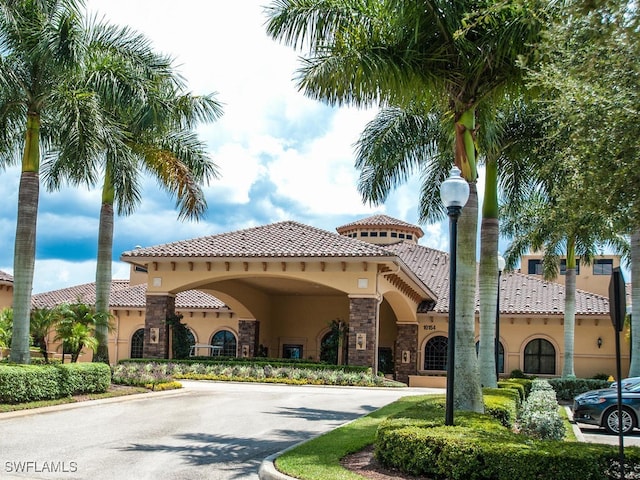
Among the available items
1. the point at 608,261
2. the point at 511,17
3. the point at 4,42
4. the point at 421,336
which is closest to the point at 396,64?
the point at 511,17

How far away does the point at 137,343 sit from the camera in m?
39.2

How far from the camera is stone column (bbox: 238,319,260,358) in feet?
116

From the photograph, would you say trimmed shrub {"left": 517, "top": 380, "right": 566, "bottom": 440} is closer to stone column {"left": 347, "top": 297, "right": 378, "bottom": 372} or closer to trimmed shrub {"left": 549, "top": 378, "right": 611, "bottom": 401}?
trimmed shrub {"left": 549, "top": 378, "right": 611, "bottom": 401}

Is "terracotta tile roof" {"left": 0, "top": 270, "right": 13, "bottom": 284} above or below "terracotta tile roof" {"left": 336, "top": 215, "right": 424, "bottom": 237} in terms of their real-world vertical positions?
→ below

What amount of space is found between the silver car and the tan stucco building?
11.0m

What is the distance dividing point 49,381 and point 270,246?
14109 mm

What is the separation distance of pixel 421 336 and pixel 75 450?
87.1 feet

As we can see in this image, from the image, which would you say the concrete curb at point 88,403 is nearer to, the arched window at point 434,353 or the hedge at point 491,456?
the hedge at point 491,456

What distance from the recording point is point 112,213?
22391mm

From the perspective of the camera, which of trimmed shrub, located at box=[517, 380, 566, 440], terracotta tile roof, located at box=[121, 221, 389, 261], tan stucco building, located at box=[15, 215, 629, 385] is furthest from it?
tan stucco building, located at box=[15, 215, 629, 385]

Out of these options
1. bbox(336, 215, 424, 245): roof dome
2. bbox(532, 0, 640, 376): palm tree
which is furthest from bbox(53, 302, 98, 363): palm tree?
bbox(336, 215, 424, 245): roof dome

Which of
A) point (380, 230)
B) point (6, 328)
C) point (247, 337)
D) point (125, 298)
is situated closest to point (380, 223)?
point (380, 230)

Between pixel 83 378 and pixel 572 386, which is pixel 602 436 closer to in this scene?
pixel 572 386

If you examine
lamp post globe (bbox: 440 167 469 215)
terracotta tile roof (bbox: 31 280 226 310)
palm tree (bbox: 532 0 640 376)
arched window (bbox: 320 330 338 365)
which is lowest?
arched window (bbox: 320 330 338 365)
